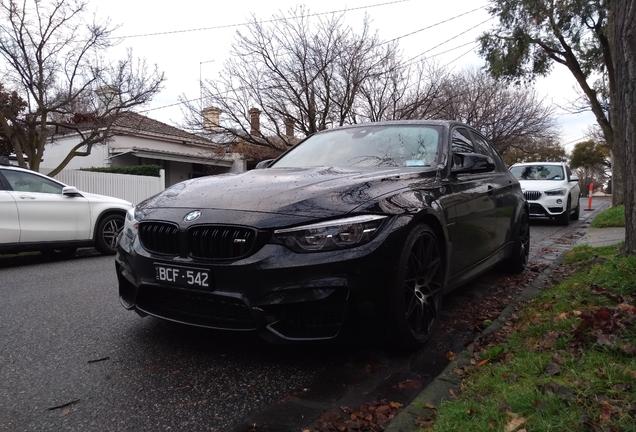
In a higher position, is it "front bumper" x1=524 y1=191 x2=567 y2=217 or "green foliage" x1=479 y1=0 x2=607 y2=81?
"green foliage" x1=479 y1=0 x2=607 y2=81

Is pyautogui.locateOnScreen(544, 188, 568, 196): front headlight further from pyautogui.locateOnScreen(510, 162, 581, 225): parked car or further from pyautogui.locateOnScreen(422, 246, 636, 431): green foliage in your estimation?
pyautogui.locateOnScreen(422, 246, 636, 431): green foliage

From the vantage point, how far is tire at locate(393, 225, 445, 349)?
2.83m

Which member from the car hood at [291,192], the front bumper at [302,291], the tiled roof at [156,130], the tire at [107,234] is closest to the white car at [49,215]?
the tire at [107,234]

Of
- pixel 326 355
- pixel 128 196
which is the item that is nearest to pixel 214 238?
pixel 326 355

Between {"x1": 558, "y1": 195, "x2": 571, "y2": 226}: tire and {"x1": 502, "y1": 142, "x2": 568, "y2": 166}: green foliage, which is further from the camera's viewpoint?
{"x1": 502, "y1": 142, "x2": 568, "y2": 166}: green foliage

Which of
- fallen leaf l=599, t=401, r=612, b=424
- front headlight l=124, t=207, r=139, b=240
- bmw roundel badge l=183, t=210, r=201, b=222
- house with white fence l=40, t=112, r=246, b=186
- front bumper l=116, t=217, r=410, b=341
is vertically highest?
house with white fence l=40, t=112, r=246, b=186

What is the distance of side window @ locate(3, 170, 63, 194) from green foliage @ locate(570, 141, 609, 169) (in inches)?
2232

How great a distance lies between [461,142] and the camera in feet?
14.7

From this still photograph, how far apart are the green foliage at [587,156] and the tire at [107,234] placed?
5585 cm

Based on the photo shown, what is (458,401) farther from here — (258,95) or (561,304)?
(258,95)

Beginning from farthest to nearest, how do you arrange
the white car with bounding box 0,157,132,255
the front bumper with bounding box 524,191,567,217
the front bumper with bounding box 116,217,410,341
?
the front bumper with bounding box 524,191,567,217
the white car with bounding box 0,157,132,255
the front bumper with bounding box 116,217,410,341

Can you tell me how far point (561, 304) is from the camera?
3533 mm

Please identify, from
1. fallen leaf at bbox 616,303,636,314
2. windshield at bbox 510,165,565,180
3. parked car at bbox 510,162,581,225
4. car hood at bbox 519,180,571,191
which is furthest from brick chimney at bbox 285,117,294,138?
fallen leaf at bbox 616,303,636,314

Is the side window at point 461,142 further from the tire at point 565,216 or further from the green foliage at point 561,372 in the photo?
the tire at point 565,216
